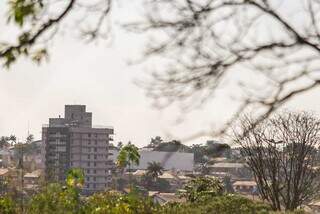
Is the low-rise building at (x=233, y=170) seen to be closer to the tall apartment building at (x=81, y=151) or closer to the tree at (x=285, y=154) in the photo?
the tall apartment building at (x=81, y=151)

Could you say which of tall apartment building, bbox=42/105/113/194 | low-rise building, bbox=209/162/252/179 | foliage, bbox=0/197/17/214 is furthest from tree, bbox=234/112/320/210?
low-rise building, bbox=209/162/252/179

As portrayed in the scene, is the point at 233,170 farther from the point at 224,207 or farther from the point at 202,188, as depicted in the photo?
the point at 224,207

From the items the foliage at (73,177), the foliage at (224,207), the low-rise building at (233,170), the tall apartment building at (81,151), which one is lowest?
the foliage at (224,207)

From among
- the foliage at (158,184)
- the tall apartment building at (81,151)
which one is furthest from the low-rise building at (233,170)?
the foliage at (158,184)

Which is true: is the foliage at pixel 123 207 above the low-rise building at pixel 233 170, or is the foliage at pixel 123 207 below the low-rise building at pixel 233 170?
below

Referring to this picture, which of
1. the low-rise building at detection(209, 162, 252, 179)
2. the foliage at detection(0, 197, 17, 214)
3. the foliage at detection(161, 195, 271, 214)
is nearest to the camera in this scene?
the foliage at detection(0, 197, 17, 214)

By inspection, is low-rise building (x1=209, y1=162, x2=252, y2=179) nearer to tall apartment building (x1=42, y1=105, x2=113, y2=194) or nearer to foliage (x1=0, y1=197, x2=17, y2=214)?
tall apartment building (x1=42, y1=105, x2=113, y2=194)

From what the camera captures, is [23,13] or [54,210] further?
[54,210]

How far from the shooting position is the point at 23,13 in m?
3.62

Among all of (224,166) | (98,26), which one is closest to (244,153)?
(98,26)

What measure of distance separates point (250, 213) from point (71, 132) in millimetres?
106798

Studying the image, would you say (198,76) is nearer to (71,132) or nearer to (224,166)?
(71,132)

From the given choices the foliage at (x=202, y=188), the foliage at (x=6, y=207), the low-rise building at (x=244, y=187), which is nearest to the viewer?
the foliage at (x=6, y=207)

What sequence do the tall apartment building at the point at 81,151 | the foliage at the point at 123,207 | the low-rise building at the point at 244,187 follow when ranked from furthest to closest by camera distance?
the tall apartment building at the point at 81,151 → the low-rise building at the point at 244,187 → the foliage at the point at 123,207
